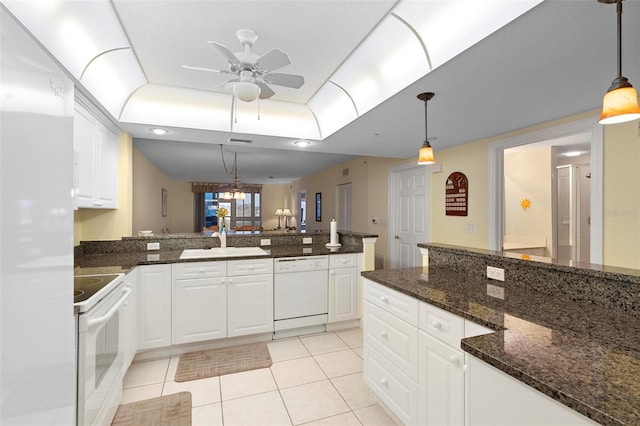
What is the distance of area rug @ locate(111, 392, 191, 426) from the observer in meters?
1.90

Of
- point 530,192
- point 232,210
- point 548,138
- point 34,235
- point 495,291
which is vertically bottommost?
point 495,291

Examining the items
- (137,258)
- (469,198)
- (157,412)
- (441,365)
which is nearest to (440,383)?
(441,365)

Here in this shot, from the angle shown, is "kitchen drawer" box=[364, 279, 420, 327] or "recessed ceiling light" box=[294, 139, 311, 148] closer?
"kitchen drawer" box=[364, 279, 420, 327]

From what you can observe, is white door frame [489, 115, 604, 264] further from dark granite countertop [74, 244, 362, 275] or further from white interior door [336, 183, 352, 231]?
white interior door [336, 183, 352, 231]

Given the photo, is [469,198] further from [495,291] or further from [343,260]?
[495,291]

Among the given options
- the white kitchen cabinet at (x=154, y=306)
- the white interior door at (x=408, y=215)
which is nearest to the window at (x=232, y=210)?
the white interior door at (x=408, y=215)

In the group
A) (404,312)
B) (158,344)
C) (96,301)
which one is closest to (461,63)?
(404,312)

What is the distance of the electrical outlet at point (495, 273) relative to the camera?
1.81m

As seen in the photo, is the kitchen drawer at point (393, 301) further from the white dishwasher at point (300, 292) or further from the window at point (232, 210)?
the window at point (232, 210)

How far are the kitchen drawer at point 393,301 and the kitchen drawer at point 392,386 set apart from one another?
32 centimetres

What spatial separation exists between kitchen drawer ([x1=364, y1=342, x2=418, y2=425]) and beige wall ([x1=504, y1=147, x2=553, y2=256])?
3785 mm

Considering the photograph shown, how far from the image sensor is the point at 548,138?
2994 millimetres

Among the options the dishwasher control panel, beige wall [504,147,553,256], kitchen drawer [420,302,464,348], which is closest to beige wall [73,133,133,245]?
the dishwasher control panel

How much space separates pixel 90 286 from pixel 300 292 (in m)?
1.91
